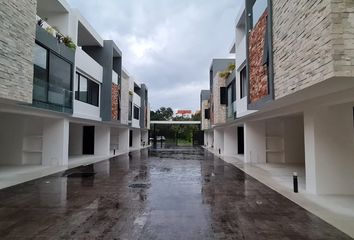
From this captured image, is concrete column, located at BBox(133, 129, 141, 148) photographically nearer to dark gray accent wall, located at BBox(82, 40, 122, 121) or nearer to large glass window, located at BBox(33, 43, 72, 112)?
dark gray accent wall, located at BBox(82, 40, 122, 121)

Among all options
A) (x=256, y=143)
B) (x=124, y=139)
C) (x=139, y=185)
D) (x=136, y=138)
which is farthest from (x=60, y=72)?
(x=136, y=138)

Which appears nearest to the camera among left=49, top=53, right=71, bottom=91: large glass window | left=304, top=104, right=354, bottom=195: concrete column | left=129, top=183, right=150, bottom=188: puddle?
left=304, top=104, right=354, bottom=195: concrete column

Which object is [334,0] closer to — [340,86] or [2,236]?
[340,86]

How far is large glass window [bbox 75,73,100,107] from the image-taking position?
67.6 feet

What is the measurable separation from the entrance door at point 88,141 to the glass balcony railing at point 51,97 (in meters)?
10.8

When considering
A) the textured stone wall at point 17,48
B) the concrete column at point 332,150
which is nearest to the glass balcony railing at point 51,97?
the textured stone wall at point 17,48

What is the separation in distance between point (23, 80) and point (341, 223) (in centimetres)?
1159

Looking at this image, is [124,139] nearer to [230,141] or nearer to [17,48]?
[230,141]

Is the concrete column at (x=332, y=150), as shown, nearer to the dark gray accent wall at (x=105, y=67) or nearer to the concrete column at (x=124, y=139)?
the dark gray accent wall at (x=105, y=67)

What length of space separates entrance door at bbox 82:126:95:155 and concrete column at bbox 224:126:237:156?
12.7 meters

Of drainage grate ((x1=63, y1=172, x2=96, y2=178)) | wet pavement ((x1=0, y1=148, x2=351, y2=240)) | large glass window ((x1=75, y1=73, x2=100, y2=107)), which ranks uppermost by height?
large glass window ((x1=75, y1=73, x2=100, y2=107))

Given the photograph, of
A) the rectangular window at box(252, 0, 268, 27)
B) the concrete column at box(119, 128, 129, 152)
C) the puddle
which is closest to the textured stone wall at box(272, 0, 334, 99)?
the rectangular window at box(252, 0, 268, 27)

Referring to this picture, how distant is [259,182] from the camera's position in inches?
513

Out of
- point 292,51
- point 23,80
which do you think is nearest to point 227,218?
point 292,51
